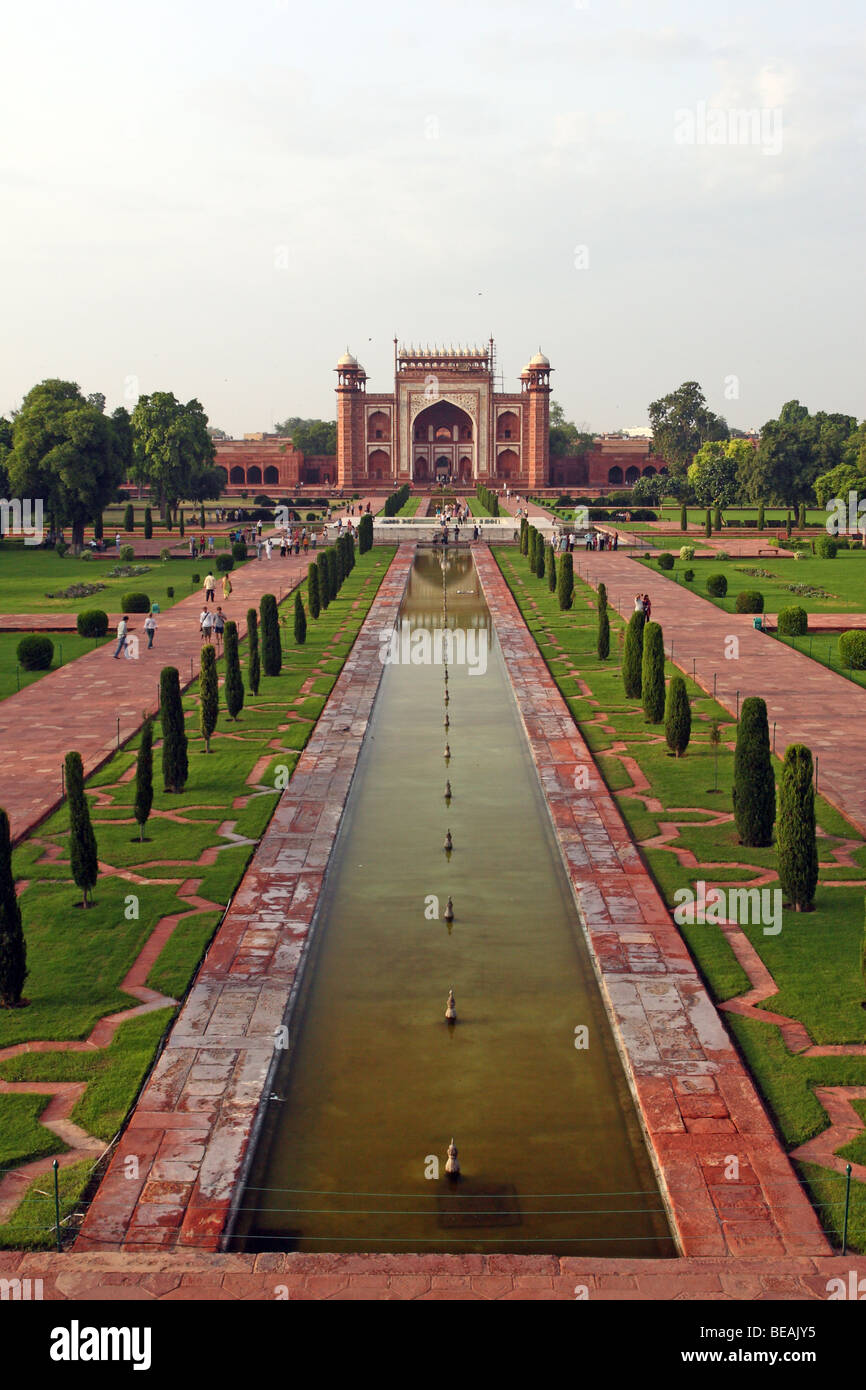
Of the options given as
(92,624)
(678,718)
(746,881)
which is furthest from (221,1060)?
(92,624)

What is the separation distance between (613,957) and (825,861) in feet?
9.40

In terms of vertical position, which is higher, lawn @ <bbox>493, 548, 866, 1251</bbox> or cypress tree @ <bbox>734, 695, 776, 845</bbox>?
cypress tree @ <bbox>734, 695, 776, 845</bbox>

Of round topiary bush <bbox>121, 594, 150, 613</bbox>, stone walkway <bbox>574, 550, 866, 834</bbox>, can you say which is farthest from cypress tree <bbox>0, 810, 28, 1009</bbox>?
round topiary bush <bbox>121, 594, 150, 613</bbox>

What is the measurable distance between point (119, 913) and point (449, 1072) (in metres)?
3.43

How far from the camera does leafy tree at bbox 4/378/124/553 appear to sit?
3531 centimetres

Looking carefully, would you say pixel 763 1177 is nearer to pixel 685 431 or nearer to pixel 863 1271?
pixel 863 1271

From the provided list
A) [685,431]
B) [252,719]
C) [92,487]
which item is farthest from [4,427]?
[685,431]

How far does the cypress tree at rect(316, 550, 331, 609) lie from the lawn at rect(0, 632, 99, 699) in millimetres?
5042

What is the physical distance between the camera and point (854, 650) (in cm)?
1966

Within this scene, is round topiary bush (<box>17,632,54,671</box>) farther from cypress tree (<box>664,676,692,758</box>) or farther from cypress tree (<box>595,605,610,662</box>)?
cypress tree (<box>664,676,692,758</box>)

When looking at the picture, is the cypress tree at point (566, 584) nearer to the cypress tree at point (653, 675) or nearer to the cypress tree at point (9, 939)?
the cypress tree at point (653, 675)

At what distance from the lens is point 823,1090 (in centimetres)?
722

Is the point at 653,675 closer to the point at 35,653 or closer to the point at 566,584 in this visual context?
the point at 35,653
